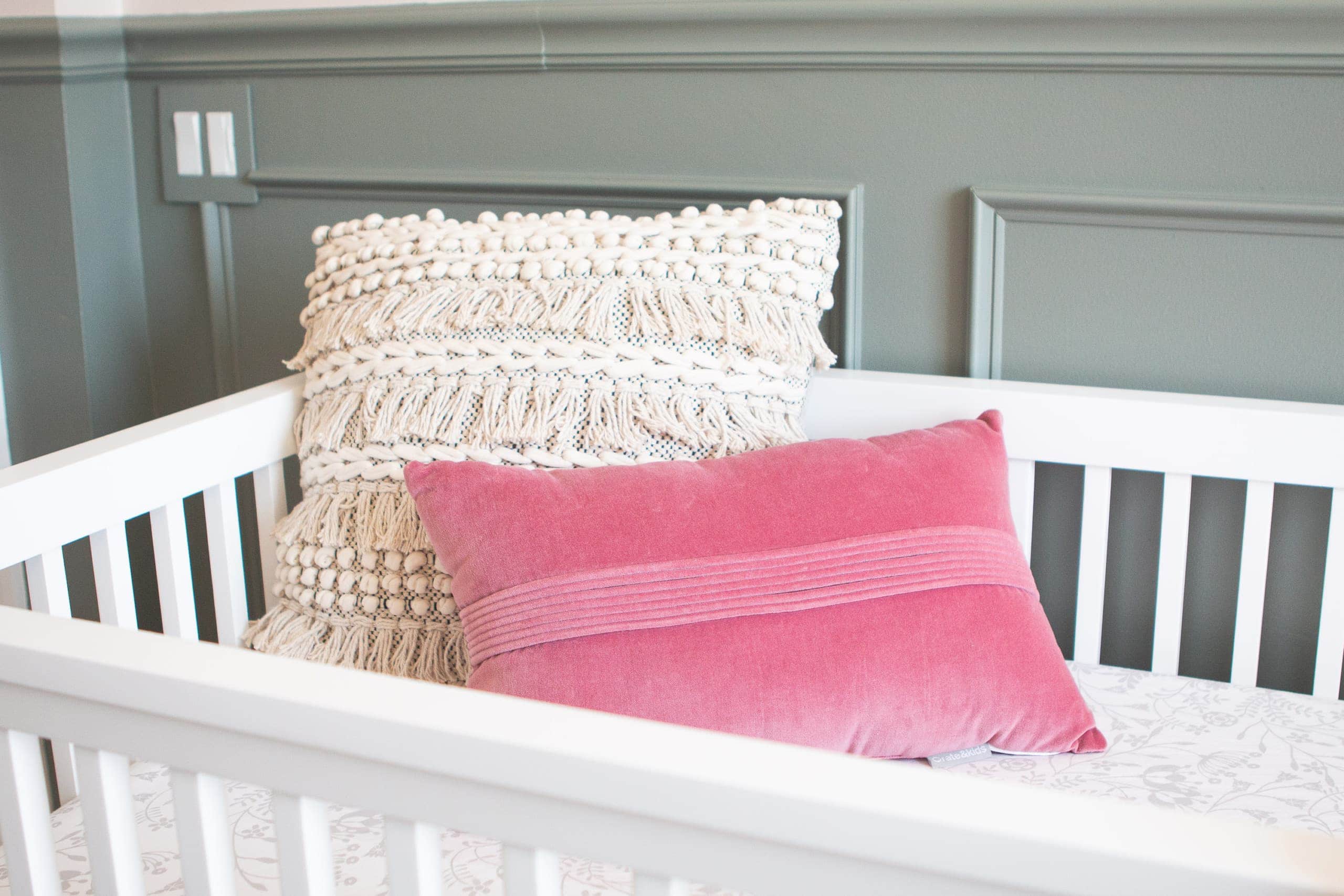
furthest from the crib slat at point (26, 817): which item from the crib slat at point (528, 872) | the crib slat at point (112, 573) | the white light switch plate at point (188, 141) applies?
the white light switch plate at point (188, 141)

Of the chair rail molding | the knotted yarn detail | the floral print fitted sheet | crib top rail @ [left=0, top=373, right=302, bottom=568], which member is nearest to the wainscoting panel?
the chair rail molding

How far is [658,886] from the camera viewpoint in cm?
47

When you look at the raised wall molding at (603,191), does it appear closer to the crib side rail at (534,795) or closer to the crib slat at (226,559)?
the crib slat at (226,559)

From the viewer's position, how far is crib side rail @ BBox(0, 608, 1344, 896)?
15.7 inches

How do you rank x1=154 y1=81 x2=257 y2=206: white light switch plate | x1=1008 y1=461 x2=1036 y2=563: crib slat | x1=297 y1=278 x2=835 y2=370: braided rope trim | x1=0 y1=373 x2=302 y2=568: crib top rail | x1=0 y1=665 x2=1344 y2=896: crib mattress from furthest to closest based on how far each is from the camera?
x1=154 y1=81 x2=257 y2=206: white light switch plate
x1=1008 y1=461 x2=1036 y2=563: crib slat
x1=297 y1=278 x2=835 y2=370: braided rope trim
x1=0 y1=373 x2=302 y2=568: crib top rail
x1=0 y1=665 x2=1344 y2=896: crib mattress

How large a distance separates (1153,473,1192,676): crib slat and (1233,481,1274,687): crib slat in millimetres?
48

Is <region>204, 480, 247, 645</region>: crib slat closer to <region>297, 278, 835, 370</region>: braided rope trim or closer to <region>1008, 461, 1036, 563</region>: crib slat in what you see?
<region>297, 278, 835, 370</region>: braided rope trim

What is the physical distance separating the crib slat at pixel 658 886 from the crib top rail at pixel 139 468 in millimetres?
605

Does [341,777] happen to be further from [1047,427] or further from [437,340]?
[1047,427]

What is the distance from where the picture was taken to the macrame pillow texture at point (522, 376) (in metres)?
0.95

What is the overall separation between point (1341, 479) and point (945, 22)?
20.9 inches

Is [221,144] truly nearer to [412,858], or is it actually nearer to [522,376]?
[522,376]

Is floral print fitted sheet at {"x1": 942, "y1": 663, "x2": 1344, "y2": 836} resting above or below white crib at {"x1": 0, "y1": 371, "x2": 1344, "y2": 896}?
below

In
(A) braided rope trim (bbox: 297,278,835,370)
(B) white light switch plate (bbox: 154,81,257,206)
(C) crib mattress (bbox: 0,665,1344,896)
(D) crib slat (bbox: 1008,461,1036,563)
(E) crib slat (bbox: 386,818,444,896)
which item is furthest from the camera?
(B) white light switch plate (bbox: 154,81,257,206)
